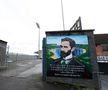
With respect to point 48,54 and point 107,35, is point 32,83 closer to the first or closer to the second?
point 48,54

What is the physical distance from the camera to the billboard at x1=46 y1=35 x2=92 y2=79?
8820mm

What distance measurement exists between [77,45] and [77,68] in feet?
4.61

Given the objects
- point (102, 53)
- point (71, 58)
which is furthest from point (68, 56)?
point (102, 53)

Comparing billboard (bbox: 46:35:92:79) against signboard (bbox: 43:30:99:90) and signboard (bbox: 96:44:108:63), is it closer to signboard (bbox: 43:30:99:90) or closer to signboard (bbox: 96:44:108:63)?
signboard (bbox: 43:30:99:90)

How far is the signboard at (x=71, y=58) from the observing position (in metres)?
8.73

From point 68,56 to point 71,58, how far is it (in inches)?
8.8

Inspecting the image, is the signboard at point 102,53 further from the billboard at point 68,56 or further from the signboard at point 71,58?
the billboard at point 68,56

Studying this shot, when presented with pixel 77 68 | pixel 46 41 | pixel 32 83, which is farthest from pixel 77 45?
pixel 32 83

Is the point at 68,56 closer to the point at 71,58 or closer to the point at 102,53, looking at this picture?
the point at 71,58

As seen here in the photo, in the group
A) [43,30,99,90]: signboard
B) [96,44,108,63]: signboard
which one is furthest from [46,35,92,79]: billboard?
[96,44,108,63]: signboard

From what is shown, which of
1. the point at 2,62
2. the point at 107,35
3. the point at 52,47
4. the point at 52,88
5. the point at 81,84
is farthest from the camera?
the point at 107,35

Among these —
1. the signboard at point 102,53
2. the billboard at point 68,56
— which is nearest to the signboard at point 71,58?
the billboard at point 68,56

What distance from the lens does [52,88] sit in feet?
26.5

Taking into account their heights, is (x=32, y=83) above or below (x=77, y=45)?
below
